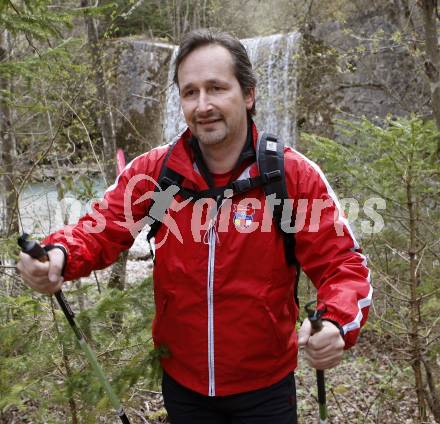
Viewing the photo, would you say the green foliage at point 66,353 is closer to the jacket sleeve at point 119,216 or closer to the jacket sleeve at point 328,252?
the jacket sleeve at point 119,216

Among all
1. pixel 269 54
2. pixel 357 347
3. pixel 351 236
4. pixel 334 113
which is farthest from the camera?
pixel 269 54

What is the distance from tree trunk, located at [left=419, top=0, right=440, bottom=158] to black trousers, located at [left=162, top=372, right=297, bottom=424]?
2.83 meters

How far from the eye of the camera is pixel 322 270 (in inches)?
76.5

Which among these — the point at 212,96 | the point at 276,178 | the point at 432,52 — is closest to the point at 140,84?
the point at 432,52

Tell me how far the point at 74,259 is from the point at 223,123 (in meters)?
0.84

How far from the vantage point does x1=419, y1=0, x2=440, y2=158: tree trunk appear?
4098 mm

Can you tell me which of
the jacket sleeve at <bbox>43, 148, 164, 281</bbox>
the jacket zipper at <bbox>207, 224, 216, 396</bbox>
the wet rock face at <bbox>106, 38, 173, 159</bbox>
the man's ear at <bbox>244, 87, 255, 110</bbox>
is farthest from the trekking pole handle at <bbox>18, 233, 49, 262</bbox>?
the wet rock face at <bbox>106, 38, 173, 159</bbox>

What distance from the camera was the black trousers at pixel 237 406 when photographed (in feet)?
6.96

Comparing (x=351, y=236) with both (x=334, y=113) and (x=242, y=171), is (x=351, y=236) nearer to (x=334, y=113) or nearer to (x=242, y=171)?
(x=242, y=171)

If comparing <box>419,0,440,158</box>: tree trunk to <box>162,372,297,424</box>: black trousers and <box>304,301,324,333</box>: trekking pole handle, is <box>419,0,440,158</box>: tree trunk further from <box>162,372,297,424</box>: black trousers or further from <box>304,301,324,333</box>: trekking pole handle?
<box>304,301,324,333</box>: trekking pole handle

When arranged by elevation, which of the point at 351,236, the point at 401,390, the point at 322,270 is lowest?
the point at 401,390

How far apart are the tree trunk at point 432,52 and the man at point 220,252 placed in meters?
2.57

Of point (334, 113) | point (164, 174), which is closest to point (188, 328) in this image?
point (164, 174)

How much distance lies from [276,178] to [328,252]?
0.36 metres
